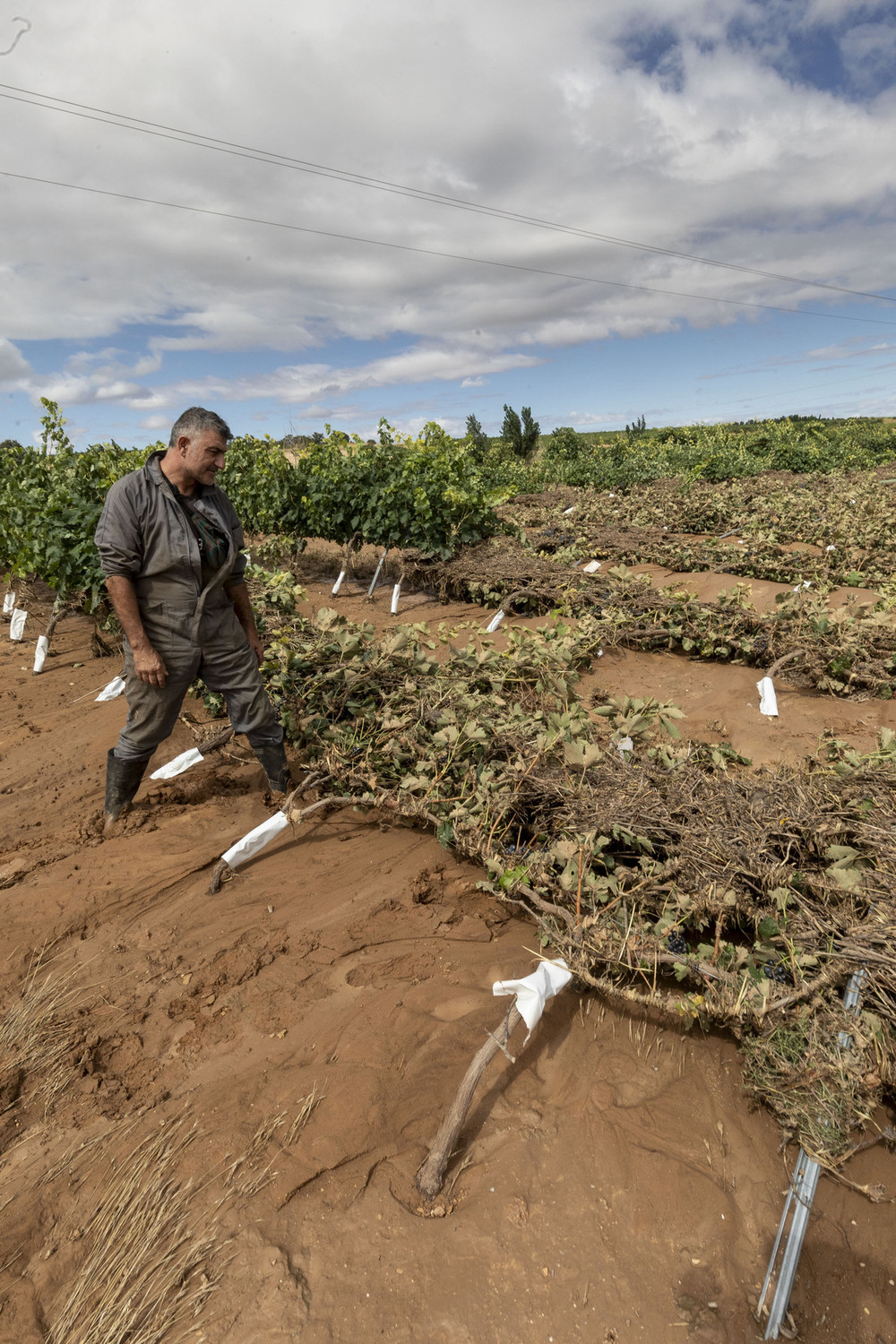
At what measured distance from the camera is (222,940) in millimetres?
2889

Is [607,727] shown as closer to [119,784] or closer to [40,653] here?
[119,784]

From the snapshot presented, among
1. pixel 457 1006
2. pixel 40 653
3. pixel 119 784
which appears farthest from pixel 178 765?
pixel 40 653

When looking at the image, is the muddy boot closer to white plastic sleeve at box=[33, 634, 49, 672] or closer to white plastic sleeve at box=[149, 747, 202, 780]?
white plastic sleeve at box=[149, 747, 202, 780]

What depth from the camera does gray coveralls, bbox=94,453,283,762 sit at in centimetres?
321

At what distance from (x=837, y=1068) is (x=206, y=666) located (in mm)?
3132

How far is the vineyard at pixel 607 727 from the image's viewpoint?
7.54 ft

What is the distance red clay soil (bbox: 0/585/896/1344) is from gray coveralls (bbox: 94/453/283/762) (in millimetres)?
707

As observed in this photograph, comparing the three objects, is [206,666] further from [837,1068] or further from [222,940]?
[837,1068]

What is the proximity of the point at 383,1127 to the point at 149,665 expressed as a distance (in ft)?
7.29

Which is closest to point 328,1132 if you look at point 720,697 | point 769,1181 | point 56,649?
point 769,1181

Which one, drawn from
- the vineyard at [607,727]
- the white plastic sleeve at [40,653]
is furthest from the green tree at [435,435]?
the white plastic sleeve at [40,653]

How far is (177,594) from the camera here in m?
3.41

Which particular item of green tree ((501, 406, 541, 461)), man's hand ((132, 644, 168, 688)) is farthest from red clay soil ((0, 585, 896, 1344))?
green tree ((501, 406, 541, 461))

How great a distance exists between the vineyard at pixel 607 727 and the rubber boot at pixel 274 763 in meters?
0.16
